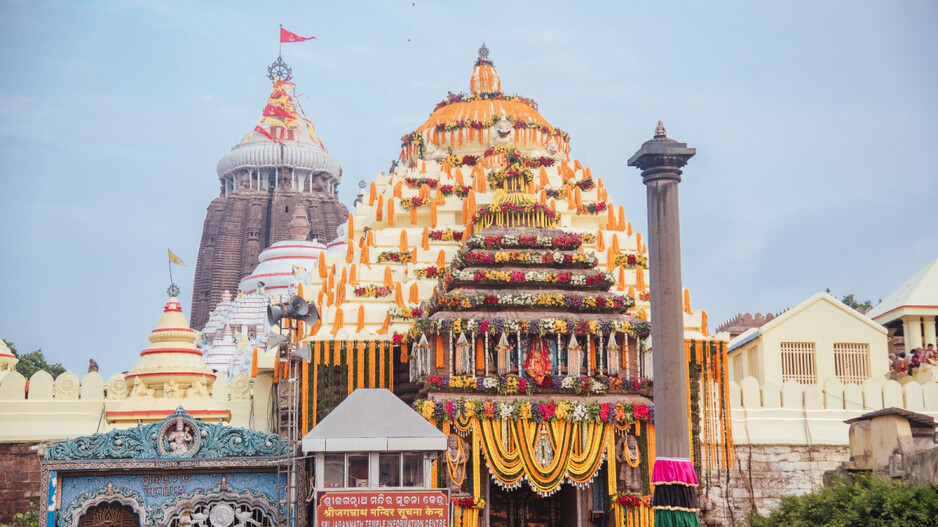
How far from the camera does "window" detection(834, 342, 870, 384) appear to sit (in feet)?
126

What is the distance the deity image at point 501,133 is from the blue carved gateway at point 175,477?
15811mm

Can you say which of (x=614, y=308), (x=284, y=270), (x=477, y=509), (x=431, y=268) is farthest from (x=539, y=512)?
(x=284, y=270)

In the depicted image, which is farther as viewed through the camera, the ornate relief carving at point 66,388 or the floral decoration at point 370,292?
the floral decoration at point 370,292

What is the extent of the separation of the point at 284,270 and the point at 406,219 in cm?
3391

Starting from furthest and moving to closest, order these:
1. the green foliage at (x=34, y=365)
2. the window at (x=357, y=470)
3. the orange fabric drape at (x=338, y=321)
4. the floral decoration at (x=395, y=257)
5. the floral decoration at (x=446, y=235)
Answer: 1. the green foliage at (x=34, y=365)
2. the floral decoration at (x=446, y=235)
3. the floral decoration at (x=395, y=257)
4. the orange fabric drape at (x=338, y=321)
5. the window at (x=357, y=470)

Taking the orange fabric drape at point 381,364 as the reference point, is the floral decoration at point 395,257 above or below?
above

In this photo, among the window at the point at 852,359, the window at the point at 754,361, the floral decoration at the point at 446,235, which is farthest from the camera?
the window at the point at 754,361

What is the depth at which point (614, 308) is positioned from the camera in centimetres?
3025

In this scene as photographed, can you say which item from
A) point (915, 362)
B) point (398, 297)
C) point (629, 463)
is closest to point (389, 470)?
point (629, 463)

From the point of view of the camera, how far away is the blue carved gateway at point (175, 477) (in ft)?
90.3

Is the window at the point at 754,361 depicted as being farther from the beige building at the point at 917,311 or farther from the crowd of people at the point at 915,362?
the beige building at the point at 917,311

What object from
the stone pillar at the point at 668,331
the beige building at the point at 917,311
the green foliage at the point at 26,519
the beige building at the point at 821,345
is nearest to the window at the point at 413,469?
the stone pillar at the point at 668,331

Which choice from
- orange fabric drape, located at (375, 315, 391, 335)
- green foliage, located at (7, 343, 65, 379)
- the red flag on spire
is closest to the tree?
green foliage, located at (7, 343, 65, 379)

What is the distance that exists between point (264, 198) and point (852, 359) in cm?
5465
